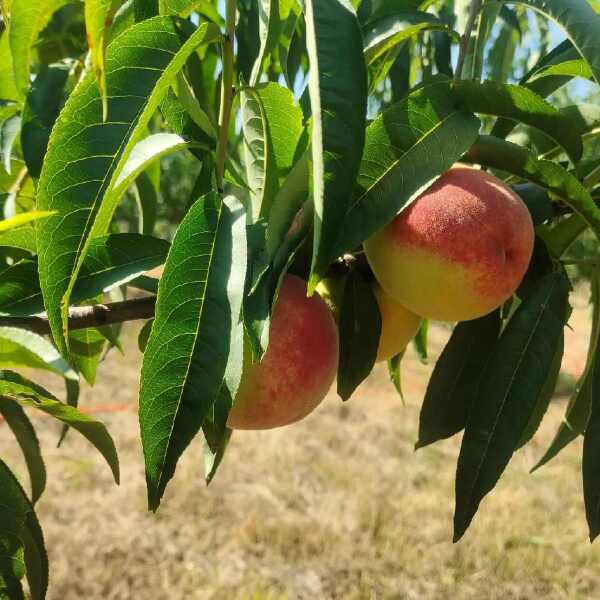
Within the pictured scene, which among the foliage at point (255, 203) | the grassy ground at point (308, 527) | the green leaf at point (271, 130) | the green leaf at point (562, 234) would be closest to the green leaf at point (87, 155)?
the foliage at point (255, 203)

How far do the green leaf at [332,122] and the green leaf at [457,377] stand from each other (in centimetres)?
27

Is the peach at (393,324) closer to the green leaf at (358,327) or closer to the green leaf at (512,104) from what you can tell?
the green leaf at (358,327)

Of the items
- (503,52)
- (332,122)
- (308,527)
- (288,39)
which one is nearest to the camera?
(332,122)

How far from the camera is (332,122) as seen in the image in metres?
0.35

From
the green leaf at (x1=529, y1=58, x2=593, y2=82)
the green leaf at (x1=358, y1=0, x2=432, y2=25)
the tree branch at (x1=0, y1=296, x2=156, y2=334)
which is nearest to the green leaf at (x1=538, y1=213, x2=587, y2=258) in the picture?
the green leaf at (x1=529, y1=58, x2=593, y2=82)

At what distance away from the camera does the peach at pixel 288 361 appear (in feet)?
1.77

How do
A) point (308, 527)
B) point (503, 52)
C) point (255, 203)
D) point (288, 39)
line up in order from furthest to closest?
point (308, 527) → point (503, 52) → point (288, 39) → point (255, 203)

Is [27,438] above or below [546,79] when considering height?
below

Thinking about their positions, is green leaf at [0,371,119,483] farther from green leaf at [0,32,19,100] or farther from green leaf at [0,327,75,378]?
green leaf at [0,32,19,100]

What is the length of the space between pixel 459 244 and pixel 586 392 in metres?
0.21

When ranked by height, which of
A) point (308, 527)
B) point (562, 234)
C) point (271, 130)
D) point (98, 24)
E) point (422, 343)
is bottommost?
point (308, 527)

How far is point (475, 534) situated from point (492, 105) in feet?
7.23

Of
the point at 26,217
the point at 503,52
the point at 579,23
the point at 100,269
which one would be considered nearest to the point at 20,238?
the point at 100,269

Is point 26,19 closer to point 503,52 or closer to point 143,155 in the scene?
point 143,155
